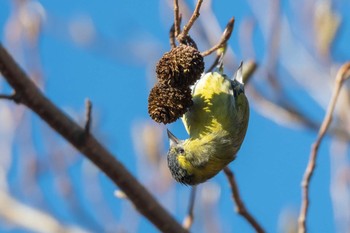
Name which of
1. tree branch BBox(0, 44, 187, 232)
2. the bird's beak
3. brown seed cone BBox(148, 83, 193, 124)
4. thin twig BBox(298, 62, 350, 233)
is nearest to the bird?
the bird's beak

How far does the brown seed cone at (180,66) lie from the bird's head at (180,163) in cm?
56

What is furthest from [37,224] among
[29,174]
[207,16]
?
[207,16]

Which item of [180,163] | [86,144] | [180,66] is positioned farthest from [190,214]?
[180,66]

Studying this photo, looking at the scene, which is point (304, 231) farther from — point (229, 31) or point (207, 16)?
point (207, 16)

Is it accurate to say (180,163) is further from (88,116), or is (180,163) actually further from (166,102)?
(166,102)

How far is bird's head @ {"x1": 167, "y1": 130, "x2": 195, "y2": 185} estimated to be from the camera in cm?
240

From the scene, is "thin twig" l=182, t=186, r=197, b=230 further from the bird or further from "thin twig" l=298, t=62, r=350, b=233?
"thin twig" l=298, t=62, r=350, b=233

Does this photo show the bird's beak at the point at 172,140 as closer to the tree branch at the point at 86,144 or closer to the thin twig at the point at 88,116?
the tree branch at the point at 86,144

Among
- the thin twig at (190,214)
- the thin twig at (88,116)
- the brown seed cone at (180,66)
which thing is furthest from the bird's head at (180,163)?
the brown seed cone at (180,66)

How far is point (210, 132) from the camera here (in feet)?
7.91

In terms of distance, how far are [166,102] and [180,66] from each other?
132mm

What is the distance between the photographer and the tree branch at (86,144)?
2086 mm

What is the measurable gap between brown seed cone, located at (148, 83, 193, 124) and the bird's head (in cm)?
46

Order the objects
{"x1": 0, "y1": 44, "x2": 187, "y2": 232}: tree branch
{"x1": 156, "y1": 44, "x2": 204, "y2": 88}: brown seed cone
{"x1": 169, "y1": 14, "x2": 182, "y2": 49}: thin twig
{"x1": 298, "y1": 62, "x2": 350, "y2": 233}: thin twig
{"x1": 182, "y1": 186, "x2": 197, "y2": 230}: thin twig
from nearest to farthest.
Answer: {"x1": 156, "y1": 44, "x2": 204, "y2": 88}: brown seed cone < {"x1": 169, "y1": 14, "x2": 182, "y2": 49}: thin twig < {"x1": 0, "y1": 44, "x2": 187, "y2": 232}: tree branch < {"x1": 298, "y1": 62, "x2": 350, "y2": 233}: thin twig < {"x1": 182, "y1": 186, "x2": 197, "y2": 230}: thin twig
